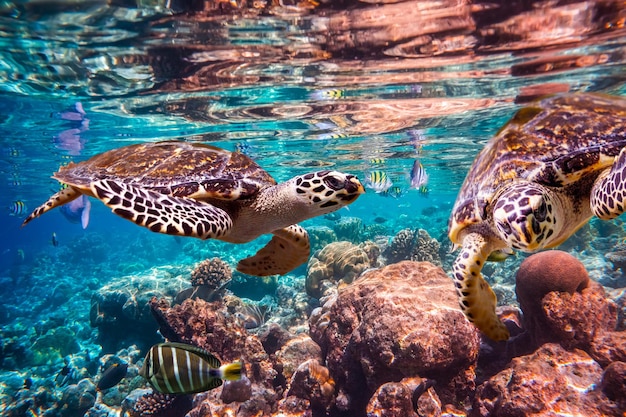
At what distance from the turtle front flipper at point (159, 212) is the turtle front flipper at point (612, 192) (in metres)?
3.58

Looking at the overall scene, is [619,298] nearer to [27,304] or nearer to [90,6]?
[90,6]

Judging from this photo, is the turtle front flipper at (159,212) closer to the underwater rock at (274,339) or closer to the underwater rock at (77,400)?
the underwater rock at (274,339)

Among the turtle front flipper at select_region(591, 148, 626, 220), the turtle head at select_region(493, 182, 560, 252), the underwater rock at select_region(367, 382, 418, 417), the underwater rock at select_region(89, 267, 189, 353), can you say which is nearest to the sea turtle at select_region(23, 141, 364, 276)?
the turtle head at select_region(493, 182, 560, 252)

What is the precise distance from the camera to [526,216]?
9.45 feet

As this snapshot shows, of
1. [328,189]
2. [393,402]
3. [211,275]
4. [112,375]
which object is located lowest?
[112,375]

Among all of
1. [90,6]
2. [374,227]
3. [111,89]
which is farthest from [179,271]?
[90,6]

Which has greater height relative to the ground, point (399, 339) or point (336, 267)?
point (399, 339)

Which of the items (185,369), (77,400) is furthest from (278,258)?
(77,400)

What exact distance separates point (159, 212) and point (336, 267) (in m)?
9.78

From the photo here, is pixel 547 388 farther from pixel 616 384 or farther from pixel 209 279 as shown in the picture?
pixel 209 279

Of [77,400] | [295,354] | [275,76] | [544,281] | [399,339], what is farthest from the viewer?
[275,76]

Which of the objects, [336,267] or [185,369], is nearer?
[185,369]

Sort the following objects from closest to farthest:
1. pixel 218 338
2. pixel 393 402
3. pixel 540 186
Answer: pixel 540 186, pixel 393 402, pixel 218 338

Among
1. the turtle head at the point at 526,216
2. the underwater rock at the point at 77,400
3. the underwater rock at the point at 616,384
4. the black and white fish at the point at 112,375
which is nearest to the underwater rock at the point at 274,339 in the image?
the black and white fish at the point at 112,375
